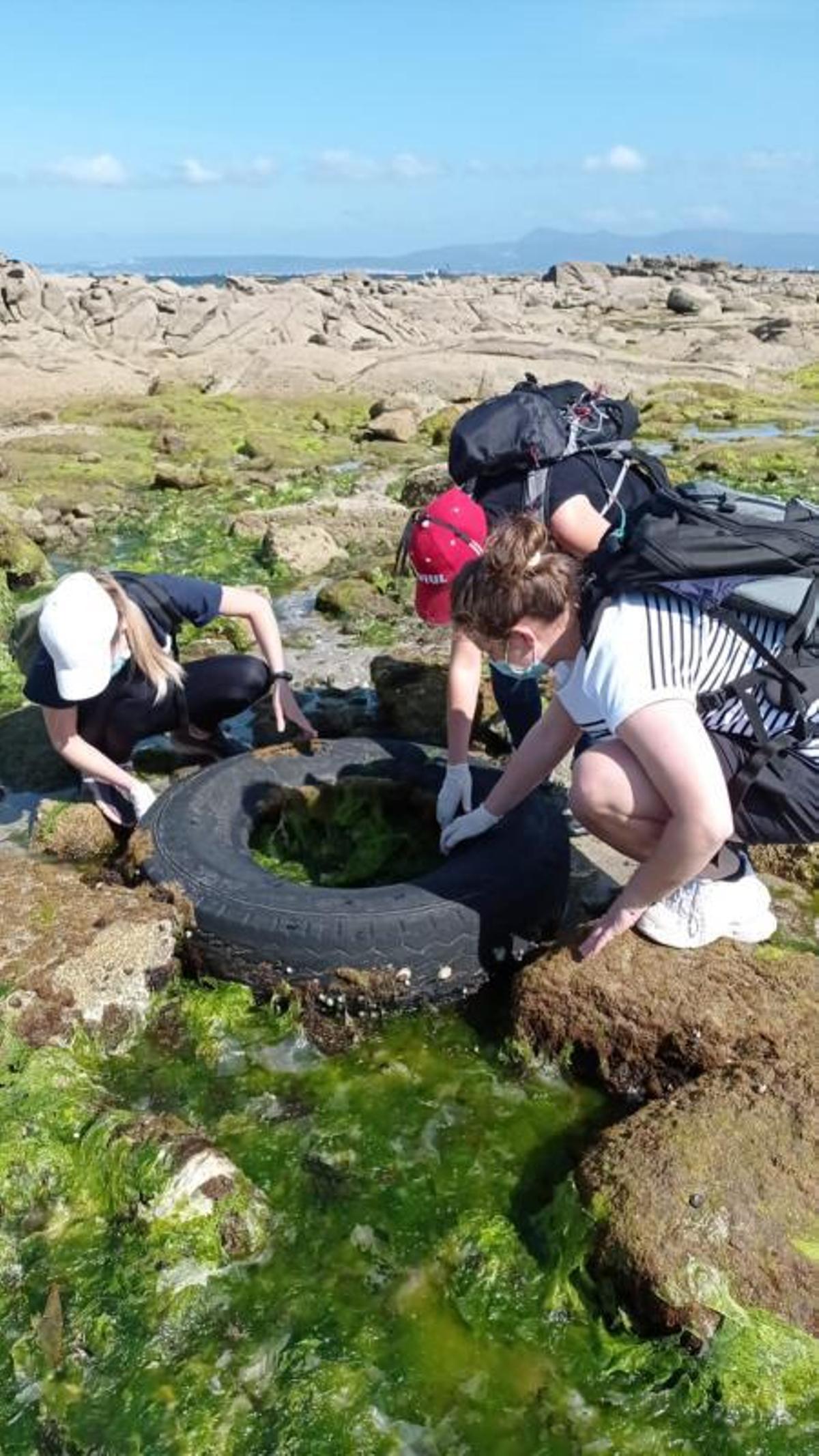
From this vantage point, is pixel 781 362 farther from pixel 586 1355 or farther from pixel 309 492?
pixel 586 1355

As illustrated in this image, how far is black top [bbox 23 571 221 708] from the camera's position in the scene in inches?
192

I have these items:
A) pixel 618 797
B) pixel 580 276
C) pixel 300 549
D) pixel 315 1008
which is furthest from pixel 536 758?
pixel 580 276

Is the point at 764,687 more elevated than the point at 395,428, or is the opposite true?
the point at 764,687

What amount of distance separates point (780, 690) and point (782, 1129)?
4.26ft

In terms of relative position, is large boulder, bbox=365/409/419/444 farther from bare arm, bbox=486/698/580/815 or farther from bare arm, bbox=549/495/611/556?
bare arm, bbox=486/698/580/815

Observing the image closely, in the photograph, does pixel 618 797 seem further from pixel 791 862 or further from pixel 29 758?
pixel 29 758

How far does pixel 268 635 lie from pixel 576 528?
1.82 m

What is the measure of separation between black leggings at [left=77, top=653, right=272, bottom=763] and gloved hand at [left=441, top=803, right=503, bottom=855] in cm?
168

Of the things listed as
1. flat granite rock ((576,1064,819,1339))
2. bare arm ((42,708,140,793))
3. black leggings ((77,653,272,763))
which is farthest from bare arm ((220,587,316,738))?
flat granite rock ((576,1064,819,1339))

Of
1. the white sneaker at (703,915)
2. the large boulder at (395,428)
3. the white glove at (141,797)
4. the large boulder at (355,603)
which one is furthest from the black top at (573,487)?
the large boulder at (395,428)

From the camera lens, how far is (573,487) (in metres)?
4.57

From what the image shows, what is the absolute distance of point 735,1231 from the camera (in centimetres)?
298

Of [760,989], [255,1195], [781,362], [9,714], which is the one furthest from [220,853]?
[781,362]

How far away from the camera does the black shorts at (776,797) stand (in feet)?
11.9
